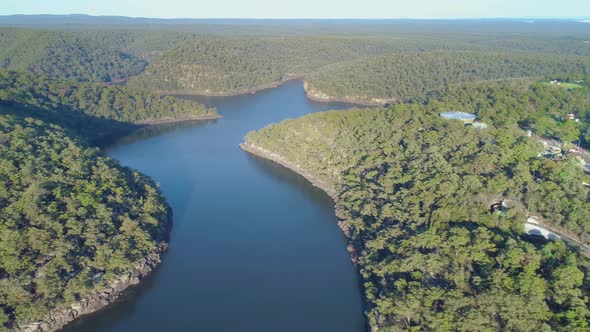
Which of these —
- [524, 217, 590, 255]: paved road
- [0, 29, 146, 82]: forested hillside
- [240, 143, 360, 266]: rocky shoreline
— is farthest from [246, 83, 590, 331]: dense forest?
[0, 29, 146, 82]: forested hillside

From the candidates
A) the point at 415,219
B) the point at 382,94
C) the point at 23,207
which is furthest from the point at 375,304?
the point at 382,94

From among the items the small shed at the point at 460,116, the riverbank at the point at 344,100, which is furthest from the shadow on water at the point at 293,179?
the riverbank at the point at 344,100

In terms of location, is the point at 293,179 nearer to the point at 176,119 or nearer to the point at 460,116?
the point at 460,116

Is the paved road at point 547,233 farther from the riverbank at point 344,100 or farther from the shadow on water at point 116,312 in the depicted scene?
the riverbank at point 344,100

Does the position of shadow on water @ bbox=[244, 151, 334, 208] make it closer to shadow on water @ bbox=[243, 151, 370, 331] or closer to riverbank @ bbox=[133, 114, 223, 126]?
shadow on water @ bbox=[243, 151, 370, 331]

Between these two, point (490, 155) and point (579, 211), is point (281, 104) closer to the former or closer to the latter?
point (490, 155)

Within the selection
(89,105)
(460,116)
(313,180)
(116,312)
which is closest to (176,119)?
(89,105)
